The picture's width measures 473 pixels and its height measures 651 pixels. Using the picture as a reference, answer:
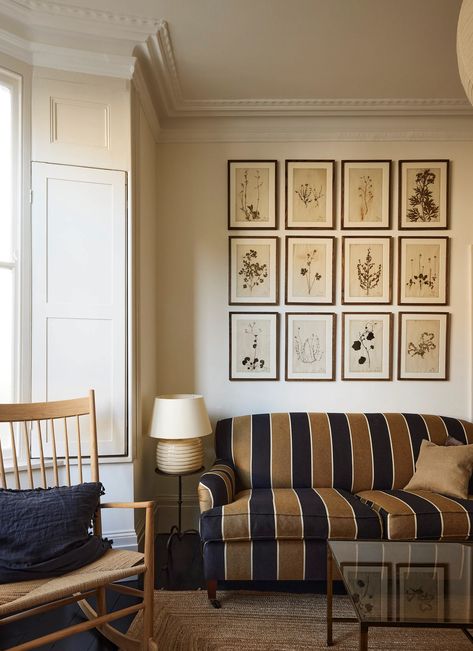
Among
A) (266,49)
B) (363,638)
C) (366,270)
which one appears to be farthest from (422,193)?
(363,638)

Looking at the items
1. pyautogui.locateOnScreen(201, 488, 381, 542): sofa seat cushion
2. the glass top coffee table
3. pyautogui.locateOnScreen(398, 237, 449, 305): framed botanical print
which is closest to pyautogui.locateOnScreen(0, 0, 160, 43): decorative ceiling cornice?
pyautogui.locateOnScreen(398, 237, 449, 305): framed botanical print

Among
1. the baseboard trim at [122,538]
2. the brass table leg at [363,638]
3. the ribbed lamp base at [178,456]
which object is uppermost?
the ribbed lamp base at [178,456]

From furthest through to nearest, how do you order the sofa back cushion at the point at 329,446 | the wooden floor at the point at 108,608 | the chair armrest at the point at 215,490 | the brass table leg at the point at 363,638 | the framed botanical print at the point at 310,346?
the framed botanical print at the point at 310,346, the sofa back cushion at the point at 329,446, the chair armrest at the point at 215,490, the wooden floor at the point at 108,608, the brass table leg at the point at 363,638

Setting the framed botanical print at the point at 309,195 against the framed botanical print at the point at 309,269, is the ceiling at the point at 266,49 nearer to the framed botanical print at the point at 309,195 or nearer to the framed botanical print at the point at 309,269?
the framed botanical print at the point at 309,195

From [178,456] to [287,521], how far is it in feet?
2.53

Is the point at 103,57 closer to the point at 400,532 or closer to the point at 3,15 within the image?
the point at 3,15

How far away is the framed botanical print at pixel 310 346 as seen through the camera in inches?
130

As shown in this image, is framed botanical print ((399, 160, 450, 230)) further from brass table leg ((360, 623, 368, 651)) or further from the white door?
brass table leg ((360, 623, 368, 651))

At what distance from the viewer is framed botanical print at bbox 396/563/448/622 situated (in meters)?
1.52

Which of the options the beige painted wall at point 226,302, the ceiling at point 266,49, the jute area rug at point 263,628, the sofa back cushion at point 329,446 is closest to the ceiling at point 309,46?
the ceiling at point 266,49

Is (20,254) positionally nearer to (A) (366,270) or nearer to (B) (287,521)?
(B) (287,521)

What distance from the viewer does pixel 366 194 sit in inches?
131

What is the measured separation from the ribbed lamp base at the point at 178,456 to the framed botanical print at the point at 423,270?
178 cm

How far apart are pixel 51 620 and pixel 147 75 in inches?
118
